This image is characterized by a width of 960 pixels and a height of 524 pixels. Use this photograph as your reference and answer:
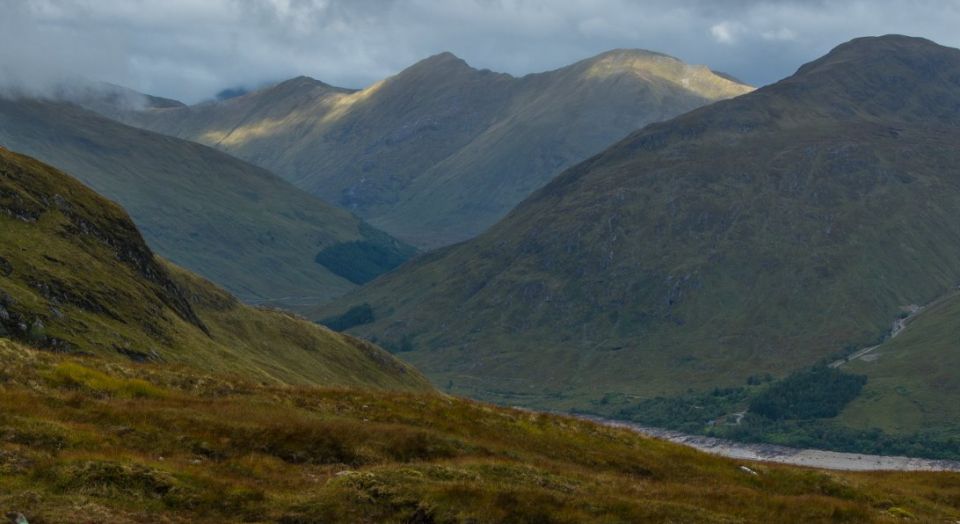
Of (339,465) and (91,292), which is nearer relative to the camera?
(339,465)

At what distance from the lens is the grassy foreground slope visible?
105 feet

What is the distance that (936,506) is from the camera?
154ft

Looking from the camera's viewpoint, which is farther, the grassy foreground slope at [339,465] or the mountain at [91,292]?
the mountain at [91,292]

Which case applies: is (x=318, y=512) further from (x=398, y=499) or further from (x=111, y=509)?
(x=111, y=509)

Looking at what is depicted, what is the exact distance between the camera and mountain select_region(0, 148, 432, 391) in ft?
248

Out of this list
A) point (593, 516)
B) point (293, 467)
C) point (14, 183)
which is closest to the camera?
point (593, 516)

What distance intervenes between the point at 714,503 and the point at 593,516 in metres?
7.06

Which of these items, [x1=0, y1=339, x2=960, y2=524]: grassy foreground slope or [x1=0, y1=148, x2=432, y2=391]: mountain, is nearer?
[x1=0, y1=339, x2=960, y2=524]: grassy foreground slope

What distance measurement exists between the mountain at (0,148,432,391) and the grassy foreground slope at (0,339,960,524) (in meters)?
21.2

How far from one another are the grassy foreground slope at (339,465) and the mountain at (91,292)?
69.7 ft

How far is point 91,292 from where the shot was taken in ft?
287

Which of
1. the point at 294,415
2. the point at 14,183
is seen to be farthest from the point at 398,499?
the point at 14,183

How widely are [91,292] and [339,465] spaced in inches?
2249

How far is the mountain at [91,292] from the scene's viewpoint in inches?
2972
